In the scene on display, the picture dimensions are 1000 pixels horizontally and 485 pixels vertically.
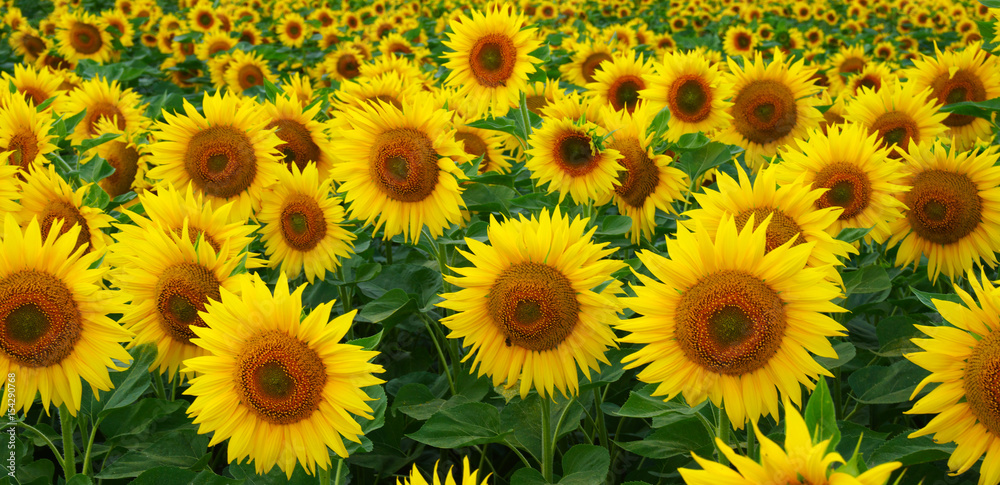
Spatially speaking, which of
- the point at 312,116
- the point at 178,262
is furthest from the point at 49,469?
the point at 312,116

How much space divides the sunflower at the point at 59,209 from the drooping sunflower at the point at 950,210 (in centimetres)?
264

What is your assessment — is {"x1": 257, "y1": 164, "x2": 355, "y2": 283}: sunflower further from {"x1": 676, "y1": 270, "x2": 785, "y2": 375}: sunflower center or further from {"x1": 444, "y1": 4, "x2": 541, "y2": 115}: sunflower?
{"x1": 676, "y1": 270, "x2": 785, "y2": 375}: sunflower center

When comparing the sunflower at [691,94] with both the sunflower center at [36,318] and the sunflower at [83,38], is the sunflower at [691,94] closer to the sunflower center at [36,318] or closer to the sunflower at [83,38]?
the sunflower center at [36,318]

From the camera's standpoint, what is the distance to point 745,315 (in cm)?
158

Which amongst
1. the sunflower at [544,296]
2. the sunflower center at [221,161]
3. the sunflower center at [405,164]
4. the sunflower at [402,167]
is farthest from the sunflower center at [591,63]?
the sunflower at [544,296]

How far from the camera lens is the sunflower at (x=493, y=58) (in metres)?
3.04

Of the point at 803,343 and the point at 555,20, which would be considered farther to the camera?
the point at 555,20

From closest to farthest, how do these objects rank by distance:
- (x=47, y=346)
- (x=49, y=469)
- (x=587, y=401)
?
1. (x=47, y=346)
2. (x=49, y=469)
3. (x=587, y=401)

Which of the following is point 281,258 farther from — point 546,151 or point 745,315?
point 745,315

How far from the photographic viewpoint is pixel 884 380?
2203 millimetres

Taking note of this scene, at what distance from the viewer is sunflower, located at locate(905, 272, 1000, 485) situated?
4.64ft

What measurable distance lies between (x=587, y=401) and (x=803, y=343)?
1031 millimetres

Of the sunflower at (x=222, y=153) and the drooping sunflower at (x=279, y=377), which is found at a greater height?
the sunflower at (x=222, y=153)

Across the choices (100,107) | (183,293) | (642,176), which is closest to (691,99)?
(642,176)
